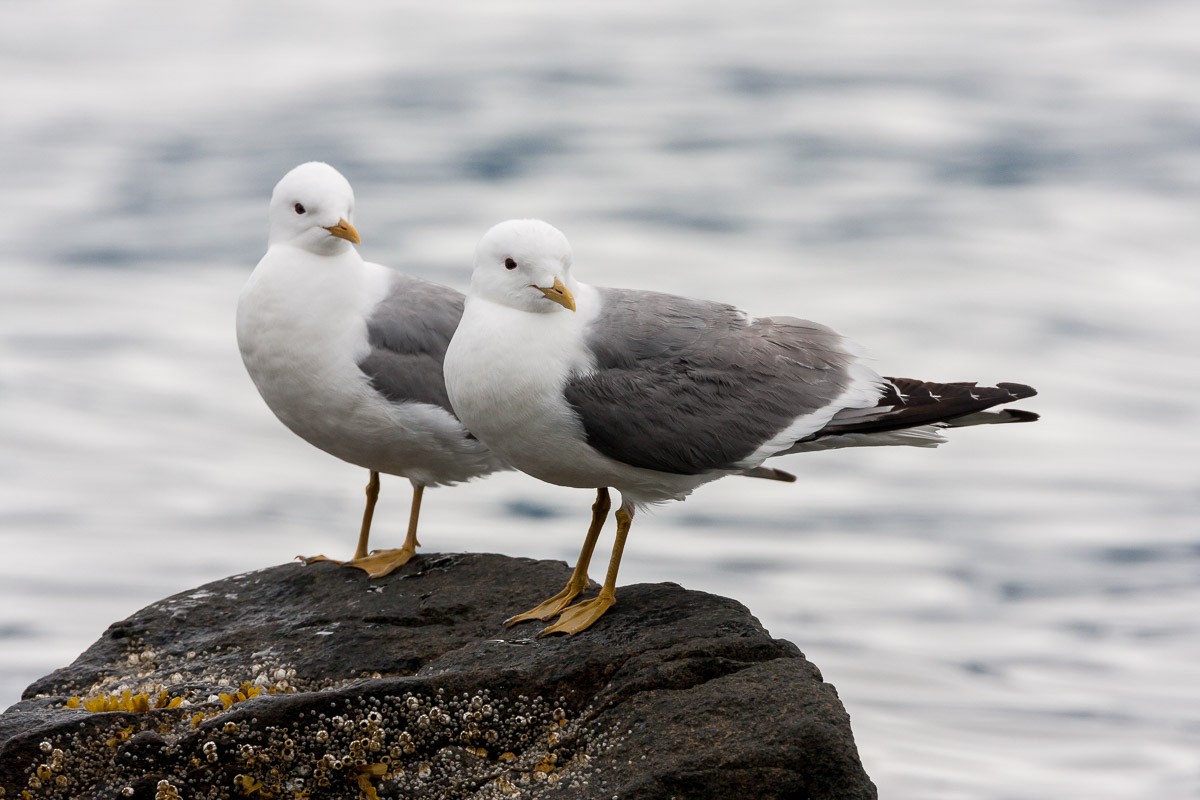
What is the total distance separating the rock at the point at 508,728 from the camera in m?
6.86

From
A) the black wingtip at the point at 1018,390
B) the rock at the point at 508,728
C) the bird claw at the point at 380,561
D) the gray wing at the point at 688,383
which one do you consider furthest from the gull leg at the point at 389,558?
the black wingtip at the point at 1018,390

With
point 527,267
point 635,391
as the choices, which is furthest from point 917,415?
point 527,267

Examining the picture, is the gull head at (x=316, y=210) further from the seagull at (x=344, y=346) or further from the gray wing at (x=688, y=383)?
the gray wing at (x=688, y=383)

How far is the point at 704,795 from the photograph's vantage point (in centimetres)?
683

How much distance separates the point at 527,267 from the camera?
7754 millimetres

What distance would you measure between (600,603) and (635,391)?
3.46 feet

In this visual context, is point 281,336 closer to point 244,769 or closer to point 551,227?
point 551,227

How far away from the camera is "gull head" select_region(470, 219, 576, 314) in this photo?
7734 millimetres

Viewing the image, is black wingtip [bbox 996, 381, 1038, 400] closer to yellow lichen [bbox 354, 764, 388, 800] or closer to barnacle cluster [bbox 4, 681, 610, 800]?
barnacle cluster [bbox 4, 681, 610, 800]

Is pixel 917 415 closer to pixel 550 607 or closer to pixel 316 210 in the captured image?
pixel 550 607

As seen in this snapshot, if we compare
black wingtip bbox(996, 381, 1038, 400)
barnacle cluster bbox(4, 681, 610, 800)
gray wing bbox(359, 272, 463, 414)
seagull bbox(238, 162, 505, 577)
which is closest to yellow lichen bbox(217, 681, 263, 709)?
barnacle cluster bbox(4, 681, 610, 800)

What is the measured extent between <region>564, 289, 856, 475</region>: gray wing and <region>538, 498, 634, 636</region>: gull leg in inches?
15.8

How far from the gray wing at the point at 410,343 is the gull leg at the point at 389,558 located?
726 millimetres

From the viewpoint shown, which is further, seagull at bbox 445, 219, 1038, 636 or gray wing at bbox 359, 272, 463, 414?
gray wing at bbox 359, 272, 463, 414
